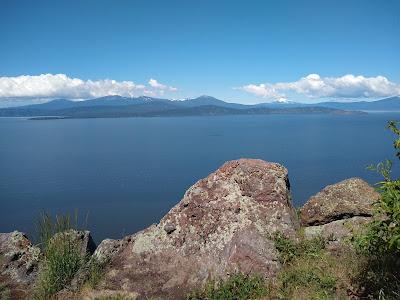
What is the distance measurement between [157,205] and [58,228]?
55426 millimetres

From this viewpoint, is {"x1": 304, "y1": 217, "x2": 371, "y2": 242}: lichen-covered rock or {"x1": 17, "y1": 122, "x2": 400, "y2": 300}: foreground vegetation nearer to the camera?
{"x1": 17, "y1": 122, "x2": 400, "y2": 300}: foreground vegetation

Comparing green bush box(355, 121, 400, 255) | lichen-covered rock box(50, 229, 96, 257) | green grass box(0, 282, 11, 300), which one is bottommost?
green grass box(0, 282, 11, 300)

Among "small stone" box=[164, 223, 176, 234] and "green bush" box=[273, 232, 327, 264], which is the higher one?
"small stone" box=[164, 223, 176, 234]

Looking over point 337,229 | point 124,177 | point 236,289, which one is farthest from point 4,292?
point 124,177

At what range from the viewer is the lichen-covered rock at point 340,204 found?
11672 millimetres

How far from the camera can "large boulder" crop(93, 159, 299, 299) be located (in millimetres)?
9875

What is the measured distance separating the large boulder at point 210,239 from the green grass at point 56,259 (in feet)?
2.88

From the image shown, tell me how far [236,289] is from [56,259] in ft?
15.4

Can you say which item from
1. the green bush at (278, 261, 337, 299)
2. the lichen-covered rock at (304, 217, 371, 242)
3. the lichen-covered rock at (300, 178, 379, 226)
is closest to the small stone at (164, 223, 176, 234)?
the green bush at (278, 261, 337, 299)

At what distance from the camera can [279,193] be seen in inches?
442

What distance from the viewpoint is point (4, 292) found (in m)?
10.5

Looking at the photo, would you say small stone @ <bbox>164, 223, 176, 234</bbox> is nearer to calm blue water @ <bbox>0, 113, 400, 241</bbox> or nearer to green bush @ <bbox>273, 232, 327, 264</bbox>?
green bush @ <bbox>273, 232, 327, 264</bbox>

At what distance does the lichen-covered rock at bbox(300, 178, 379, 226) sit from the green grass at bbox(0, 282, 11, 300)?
28.8ft

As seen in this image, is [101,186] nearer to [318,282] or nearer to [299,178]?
[299,178]
